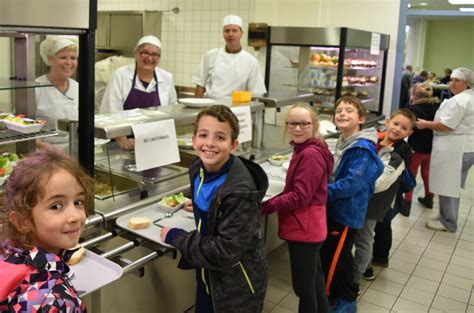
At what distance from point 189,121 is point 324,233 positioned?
893mm

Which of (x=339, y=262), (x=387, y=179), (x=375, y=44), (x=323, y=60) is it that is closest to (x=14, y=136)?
(x=339, y=262)

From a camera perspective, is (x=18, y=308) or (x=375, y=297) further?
(x=375, y=297)

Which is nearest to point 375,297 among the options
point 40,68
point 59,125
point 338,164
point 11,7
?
point 338,164

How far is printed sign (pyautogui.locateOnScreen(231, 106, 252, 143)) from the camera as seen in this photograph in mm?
2871

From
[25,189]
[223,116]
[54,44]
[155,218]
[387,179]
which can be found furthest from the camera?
[387,179]

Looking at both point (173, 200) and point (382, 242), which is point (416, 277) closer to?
point (382, 242)

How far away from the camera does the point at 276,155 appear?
3.37 m

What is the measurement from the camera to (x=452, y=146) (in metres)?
4.34

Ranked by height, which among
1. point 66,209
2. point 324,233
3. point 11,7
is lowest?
point 324,233

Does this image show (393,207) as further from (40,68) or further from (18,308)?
(18,308)

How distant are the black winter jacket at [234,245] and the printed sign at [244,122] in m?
1.02

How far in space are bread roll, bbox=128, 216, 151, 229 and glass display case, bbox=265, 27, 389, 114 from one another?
2957mm

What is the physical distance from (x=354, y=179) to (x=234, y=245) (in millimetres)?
987

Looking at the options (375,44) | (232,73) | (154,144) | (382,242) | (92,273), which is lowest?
(382,242)
